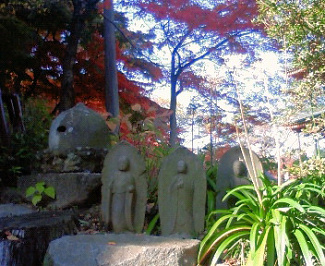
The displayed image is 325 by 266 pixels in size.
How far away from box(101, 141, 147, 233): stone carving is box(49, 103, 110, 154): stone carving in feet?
3.33

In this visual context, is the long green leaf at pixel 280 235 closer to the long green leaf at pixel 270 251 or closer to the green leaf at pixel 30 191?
the long green leaf at pixel 270 251

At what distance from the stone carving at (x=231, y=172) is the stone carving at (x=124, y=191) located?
2.66 feet

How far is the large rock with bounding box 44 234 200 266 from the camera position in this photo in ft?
9.10

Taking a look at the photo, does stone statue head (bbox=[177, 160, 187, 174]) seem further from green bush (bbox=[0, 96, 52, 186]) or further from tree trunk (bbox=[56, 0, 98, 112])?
tree trunk (bbox=[56, 0, 98, 112])

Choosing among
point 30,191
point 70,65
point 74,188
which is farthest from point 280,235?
point 70,65

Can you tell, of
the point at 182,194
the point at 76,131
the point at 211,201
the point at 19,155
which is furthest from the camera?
the point at 19,155

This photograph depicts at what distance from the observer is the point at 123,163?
3.74 metres

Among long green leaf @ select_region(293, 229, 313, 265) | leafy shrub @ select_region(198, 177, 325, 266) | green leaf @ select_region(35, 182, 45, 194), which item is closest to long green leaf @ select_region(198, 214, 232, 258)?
leafy shrub @ select_region(198, 177, 325, 266)

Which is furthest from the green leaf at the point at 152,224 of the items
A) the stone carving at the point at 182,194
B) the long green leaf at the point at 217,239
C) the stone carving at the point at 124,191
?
the long green leaf at the point at 217,239

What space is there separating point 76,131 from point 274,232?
2.80 m

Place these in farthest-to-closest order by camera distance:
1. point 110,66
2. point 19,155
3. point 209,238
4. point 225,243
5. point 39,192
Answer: point 110,66 → point 19,155 → point 39,192 → point 209,238 → point 225,243

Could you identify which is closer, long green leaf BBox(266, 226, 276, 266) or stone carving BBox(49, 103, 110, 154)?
long green leaf BBox(266, 226, 276, 266)

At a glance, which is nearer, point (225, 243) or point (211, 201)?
point (225, 243)

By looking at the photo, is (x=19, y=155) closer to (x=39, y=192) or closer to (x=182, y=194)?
(x=39, y=192)
